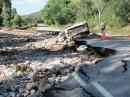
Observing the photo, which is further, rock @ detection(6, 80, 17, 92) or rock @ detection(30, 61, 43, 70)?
rock @ detection(30, 61, 43, 70)

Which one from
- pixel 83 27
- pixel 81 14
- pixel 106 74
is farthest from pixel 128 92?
pixel 81 14

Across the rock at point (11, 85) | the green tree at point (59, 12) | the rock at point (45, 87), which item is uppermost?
the rock at point (45, 87)

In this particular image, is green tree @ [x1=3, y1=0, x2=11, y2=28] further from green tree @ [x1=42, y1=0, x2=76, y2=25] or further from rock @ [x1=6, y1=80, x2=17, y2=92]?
rock @ [x1=6, y1=80, x2=17, y2=92]

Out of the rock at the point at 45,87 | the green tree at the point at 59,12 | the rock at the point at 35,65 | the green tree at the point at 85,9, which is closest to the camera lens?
the rock at the point at 45,87

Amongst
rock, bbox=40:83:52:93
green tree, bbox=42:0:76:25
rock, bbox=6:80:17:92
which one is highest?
rock, bbox=40:83:52:93

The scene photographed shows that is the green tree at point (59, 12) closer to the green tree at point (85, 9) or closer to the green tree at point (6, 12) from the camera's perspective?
the green tree at point (85, 9)

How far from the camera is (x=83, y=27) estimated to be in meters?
28.7

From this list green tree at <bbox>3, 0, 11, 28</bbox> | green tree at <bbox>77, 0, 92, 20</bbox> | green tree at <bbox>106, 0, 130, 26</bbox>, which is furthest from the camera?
green tree at <bbox>3, 0, 11, 28</bbox>

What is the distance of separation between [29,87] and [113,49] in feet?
27.0

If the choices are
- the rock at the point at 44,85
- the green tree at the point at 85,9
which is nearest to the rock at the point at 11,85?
the rock at the point at 44,85

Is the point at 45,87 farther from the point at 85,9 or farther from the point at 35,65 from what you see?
the point at 85,9

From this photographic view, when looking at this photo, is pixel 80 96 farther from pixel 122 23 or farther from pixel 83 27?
pixel 122 23

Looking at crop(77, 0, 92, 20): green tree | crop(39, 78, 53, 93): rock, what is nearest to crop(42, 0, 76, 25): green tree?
crop(77, 0, 92, 20): green tree

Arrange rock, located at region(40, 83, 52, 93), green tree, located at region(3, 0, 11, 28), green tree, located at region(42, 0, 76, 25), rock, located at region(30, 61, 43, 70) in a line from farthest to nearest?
green tree, located at region(42, 0, 76, 25) < green tree, located at region(3, 0, 11, 28) < rock, located at region(30, 61, 43, 70) < rock, located at region(40, 83, 52, 93)
